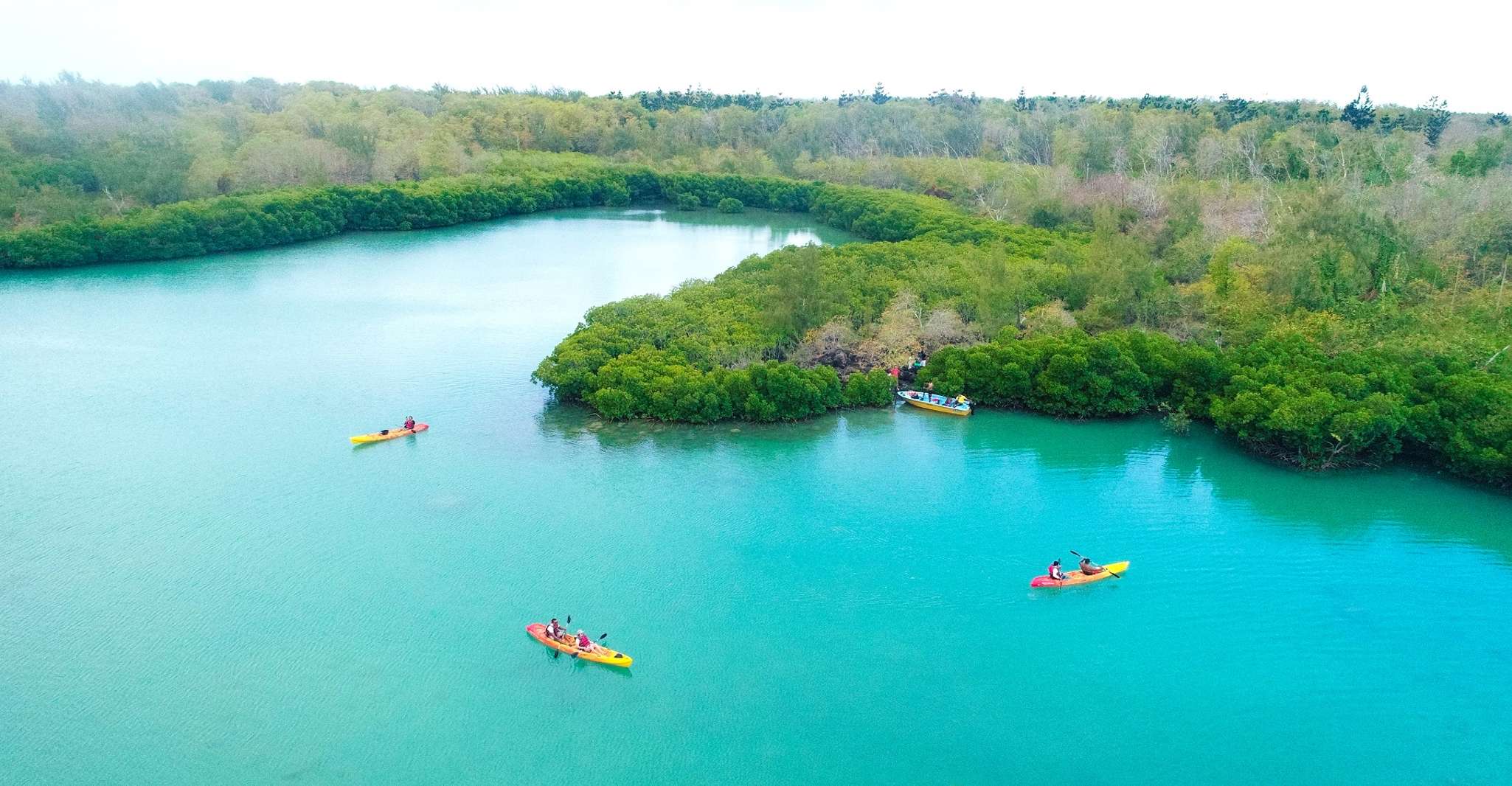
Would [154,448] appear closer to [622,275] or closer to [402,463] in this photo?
[402,463]

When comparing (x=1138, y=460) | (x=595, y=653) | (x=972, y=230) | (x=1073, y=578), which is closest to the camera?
(x=595, y=653)

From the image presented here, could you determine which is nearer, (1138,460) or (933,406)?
(1138,460)

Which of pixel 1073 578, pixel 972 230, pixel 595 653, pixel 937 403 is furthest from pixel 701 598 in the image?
pixel 972 230

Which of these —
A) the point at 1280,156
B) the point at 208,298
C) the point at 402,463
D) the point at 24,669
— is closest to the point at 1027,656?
the point at 402,463

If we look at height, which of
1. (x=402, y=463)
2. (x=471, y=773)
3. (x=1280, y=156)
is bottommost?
(x=471, y=773)

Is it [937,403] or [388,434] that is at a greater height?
[937,403]

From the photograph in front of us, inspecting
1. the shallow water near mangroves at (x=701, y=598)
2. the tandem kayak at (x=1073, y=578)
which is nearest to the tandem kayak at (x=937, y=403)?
the shallow water near mangroves at (x=701, y=598)

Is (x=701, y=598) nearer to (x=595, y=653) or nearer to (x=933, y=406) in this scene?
(x=595, y=653)

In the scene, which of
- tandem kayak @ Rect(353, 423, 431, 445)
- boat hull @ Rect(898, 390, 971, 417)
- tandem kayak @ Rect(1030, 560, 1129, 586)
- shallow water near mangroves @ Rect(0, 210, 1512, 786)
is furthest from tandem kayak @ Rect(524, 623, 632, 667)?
boat hull @ Rect(898, 390, 971, 417)
